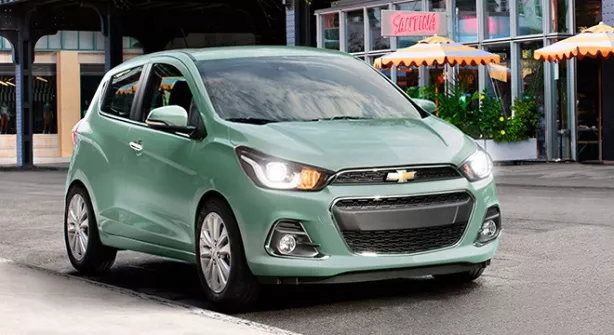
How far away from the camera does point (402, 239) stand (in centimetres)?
764

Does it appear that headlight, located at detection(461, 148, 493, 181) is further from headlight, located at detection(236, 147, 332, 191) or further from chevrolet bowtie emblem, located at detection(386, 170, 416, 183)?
headlight, located at detection(236, 147, 332, 191)

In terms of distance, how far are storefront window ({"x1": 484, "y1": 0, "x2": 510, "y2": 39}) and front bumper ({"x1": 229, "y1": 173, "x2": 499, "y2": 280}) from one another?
891 inches

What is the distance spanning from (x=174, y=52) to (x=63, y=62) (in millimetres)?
47554

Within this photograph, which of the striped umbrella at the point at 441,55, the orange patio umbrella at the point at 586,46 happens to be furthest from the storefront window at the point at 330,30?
the orange patio umbrella at the point at 586,46

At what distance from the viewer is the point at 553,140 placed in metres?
28.3

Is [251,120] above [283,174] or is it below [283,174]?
above

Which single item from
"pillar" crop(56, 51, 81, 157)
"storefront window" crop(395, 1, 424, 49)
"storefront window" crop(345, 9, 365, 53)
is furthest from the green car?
"pillar" crop(56, 51, 81, 157)

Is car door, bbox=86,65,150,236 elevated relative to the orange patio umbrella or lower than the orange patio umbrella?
lower

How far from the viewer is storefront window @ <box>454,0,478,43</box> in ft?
101

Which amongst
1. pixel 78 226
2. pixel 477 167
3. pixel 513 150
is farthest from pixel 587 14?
pixel 477 167

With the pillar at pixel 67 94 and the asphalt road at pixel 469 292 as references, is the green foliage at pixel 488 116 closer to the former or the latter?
the asphalt road at pixel 469 292

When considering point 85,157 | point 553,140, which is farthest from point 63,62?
point 85,157

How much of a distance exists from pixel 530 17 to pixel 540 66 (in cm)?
117

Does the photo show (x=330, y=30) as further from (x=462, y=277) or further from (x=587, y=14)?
(x=462, y=277)
